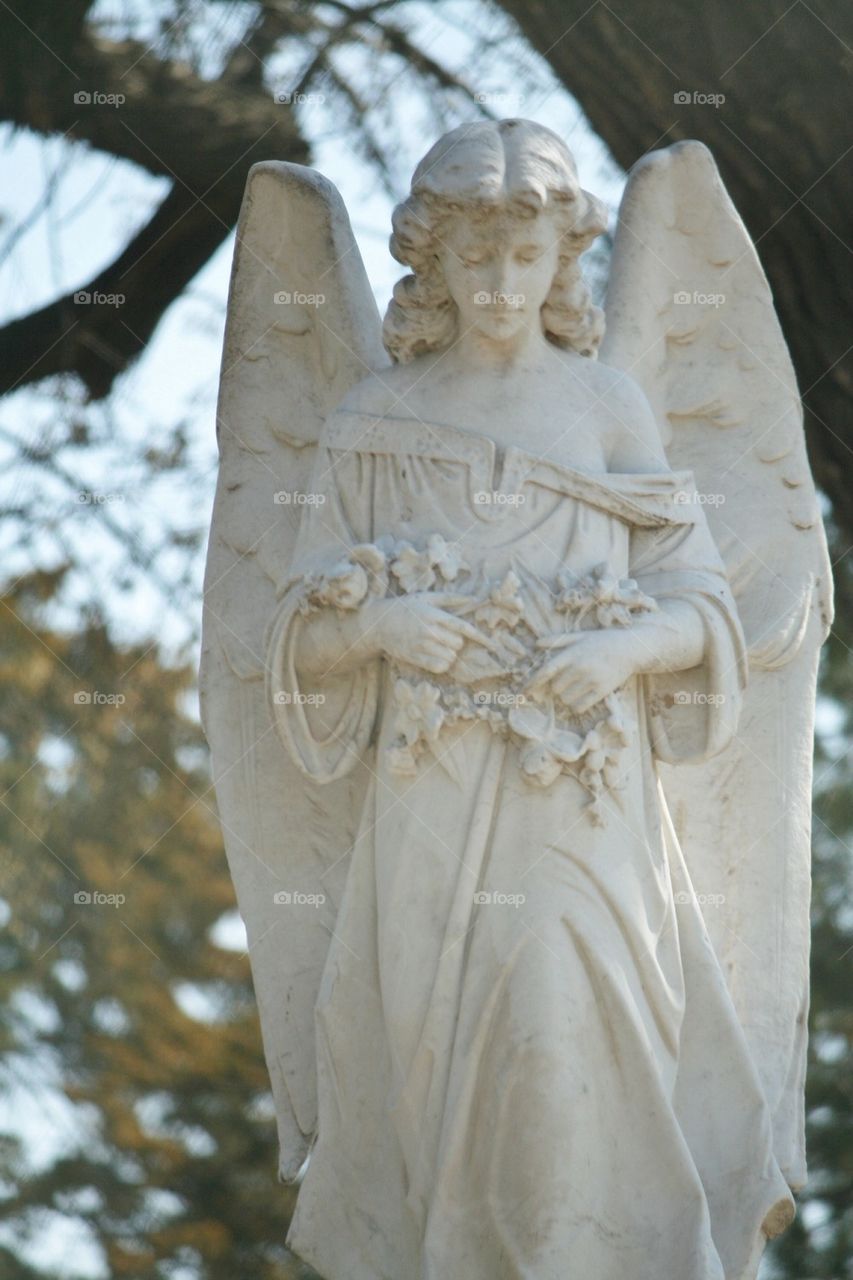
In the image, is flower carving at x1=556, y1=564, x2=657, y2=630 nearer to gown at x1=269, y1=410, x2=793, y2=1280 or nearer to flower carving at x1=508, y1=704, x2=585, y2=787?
gown at x1=269, y1=410, x2=793, y2=1280

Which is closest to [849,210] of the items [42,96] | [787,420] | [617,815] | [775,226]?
[775,226]

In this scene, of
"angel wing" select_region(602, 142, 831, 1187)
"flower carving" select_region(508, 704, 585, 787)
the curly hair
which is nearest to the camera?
"flower carving" select_region(508, 704, 585, 787)

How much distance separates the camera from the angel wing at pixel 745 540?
5617mm

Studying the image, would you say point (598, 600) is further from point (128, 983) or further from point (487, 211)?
point (128, 983)

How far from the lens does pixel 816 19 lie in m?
7.01

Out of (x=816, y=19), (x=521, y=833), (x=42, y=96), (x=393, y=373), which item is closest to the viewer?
(x=521, y=833)

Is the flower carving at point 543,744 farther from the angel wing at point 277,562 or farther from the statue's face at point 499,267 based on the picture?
the statue's face at point 499,267

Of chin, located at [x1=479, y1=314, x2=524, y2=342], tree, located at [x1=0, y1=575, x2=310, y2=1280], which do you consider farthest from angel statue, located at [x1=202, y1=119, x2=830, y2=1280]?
tree, located at [x1=0, y1=575, x2=310, y2=1280]

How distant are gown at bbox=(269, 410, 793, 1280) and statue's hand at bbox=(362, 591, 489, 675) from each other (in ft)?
0.09

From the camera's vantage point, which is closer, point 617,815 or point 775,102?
point 617,815

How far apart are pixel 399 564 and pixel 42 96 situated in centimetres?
292

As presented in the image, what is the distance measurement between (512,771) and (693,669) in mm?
406

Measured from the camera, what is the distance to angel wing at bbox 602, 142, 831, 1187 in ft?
18.4

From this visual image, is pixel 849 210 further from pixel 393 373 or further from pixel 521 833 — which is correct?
pixel 521 833
